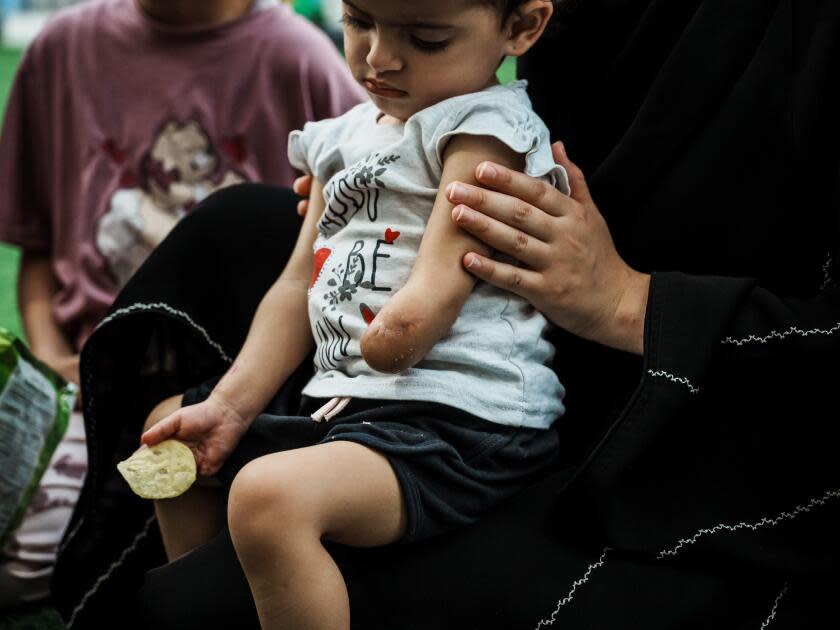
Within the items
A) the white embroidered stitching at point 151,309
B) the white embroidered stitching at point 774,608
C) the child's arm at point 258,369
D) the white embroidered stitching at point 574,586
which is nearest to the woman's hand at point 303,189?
the child's arm at point 258,369

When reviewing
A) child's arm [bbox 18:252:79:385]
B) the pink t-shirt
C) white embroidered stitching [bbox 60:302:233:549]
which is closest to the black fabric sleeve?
white embroidered stitching [bbox 60:302:233:549]

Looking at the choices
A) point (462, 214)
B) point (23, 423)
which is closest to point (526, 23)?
point (462, 214)

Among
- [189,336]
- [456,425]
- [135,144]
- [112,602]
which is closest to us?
[456,425]

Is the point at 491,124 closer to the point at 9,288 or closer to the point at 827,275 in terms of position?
the point at 827,275

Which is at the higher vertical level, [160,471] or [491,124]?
[491,124]

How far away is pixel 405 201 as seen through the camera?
3.42 feet

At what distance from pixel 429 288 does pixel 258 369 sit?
0.26 metres

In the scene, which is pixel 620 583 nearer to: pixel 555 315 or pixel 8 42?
pixel 555 315

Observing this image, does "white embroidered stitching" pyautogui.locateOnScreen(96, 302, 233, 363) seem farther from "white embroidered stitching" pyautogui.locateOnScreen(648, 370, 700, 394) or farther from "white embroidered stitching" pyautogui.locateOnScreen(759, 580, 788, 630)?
"white embroidered stitching" pyautogui.locateOnScreen(759, 580, 788, 630)

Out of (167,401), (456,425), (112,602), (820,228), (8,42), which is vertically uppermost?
(820,228)

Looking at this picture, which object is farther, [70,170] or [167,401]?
[70,170]

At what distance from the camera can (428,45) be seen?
0.99m

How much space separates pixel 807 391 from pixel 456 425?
0.33m

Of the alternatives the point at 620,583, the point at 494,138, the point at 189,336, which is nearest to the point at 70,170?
the point at 189,336
